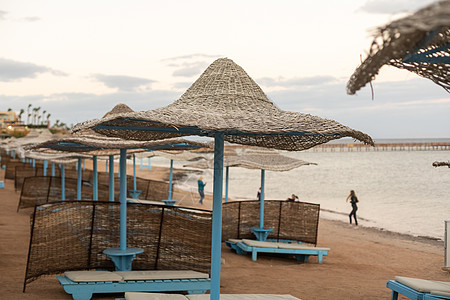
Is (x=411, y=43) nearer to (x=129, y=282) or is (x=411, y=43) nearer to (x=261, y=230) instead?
(x=129, y=282)

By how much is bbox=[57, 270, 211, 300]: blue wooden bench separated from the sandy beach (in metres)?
0.28

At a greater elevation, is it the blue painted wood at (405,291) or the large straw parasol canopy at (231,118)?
the large straw parasol canopy at (231,118)

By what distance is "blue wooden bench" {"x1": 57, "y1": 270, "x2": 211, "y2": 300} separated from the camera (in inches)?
233

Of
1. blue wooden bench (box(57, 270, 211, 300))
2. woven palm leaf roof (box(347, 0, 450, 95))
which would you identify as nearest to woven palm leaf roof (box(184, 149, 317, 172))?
blue wooden bench (box(57, 270, 211, 300))

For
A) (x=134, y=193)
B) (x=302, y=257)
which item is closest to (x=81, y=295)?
(x=302, y=257)

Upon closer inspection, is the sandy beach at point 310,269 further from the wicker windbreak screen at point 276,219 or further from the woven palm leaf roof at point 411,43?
the woven palm leaf roof at point 411,43

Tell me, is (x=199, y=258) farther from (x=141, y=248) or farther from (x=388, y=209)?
(x=388, y=209)

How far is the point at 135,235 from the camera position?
23.4 ft

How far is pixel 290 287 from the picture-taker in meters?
7.67

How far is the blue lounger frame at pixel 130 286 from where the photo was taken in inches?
232

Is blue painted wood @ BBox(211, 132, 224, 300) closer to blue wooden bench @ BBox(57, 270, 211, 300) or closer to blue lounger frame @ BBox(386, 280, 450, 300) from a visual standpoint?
blue wooden bench @ BBox(57, 270, 211, 300)

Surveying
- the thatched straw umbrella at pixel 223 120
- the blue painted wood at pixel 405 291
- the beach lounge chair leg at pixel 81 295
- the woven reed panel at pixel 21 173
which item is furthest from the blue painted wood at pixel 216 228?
the woven reed panel at pixel 21 173

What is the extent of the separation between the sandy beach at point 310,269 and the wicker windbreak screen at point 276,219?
23.9 inches

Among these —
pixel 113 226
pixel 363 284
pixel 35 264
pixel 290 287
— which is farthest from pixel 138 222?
pixel 363 284
